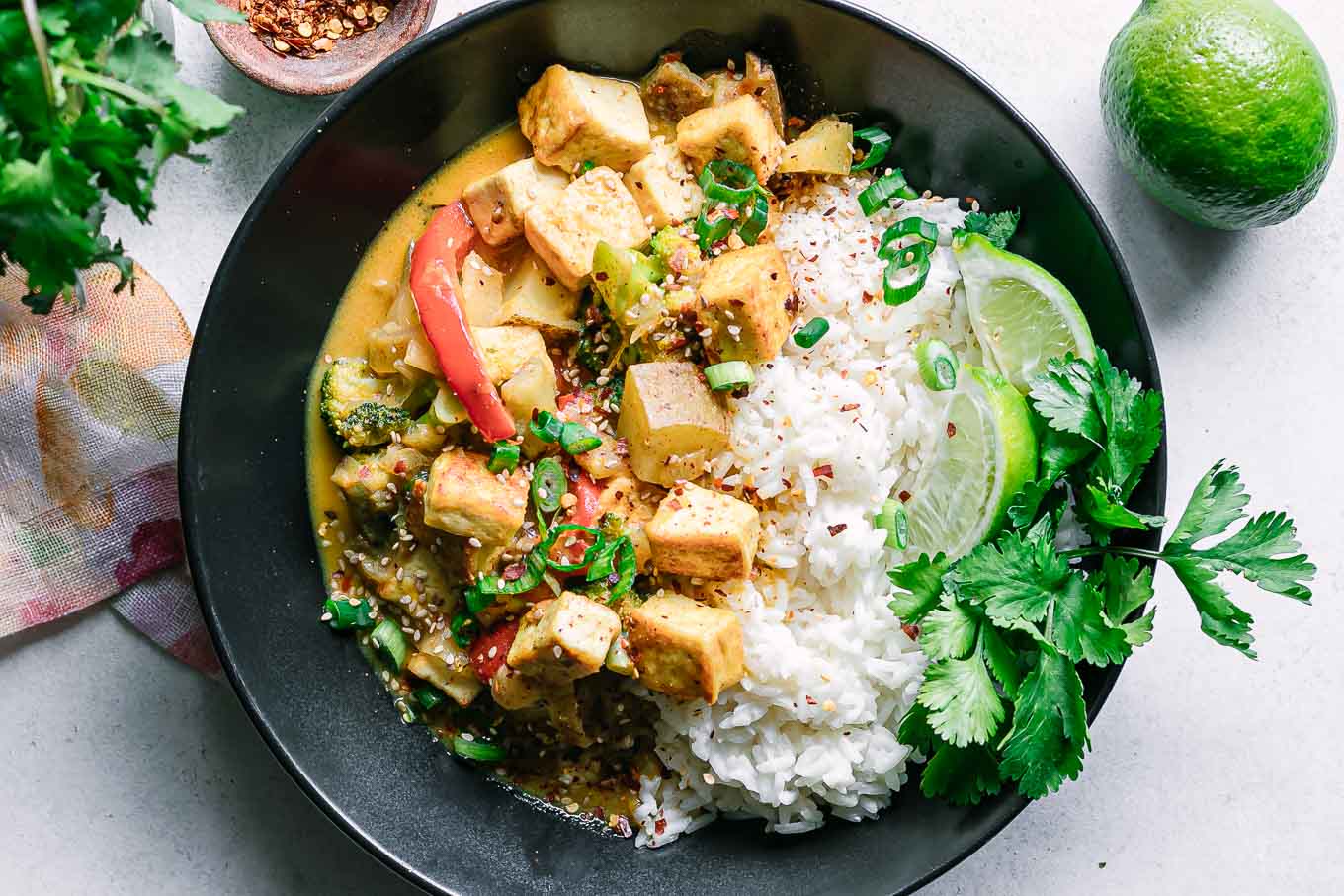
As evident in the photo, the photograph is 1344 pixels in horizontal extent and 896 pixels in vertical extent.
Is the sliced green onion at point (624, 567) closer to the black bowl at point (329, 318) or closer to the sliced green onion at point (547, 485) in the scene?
the sliced green onion at point (547, 485)

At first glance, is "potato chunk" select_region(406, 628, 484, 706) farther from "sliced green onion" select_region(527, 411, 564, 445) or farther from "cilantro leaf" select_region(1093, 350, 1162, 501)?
"cilantro leaf" select_region(1093, 350, 1162, 501)

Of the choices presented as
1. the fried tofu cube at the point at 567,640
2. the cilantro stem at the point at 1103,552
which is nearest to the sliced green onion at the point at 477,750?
the fried tofu cube at the point at 567,640

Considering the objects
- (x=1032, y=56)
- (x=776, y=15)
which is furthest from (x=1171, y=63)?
(x=776, y=15)

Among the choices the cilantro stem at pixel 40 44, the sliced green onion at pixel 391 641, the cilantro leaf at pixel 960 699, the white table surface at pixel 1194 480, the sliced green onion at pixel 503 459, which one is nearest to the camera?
the cilantro stem at pixel 40 44

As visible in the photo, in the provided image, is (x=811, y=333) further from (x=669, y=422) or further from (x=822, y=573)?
(x=822, y=573)

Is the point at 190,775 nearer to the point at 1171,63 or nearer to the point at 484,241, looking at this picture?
the point at 484,241

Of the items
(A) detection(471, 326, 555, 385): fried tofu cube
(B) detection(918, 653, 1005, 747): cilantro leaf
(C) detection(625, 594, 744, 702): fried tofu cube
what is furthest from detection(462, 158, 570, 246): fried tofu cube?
(B) detection(918, 653, 1005, 747): cilantro leaf

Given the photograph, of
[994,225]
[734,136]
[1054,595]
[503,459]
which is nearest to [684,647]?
[503,459]
